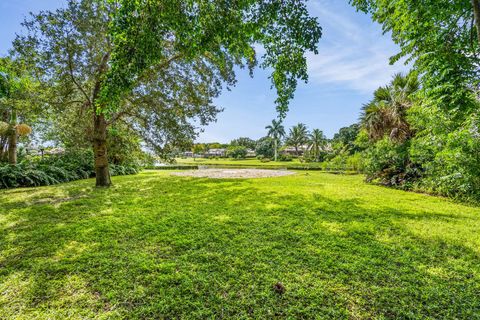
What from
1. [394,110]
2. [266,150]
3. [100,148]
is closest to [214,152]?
[266,150]

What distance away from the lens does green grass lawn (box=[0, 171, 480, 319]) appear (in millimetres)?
1991

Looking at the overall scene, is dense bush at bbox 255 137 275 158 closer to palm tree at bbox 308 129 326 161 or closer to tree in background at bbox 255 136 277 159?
tree in background at bbox 255 136 277 159

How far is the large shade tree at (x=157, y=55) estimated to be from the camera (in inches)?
109

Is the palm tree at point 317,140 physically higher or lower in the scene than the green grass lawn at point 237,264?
higher

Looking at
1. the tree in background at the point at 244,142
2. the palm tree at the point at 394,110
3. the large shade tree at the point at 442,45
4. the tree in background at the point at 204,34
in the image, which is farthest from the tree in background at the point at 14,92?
the tree in background at the point at 244,142

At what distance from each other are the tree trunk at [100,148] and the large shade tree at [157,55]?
0.04 meters

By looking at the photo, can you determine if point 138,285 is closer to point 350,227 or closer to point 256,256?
point 256,256

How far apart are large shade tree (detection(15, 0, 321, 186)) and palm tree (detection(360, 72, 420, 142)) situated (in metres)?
9.13

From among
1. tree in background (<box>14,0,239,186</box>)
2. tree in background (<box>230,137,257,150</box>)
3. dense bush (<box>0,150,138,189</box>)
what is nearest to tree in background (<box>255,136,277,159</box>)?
tree in background (<box>230,137,257,150</box>)

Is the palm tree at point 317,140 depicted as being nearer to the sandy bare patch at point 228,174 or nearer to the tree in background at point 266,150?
the tree in background at point 266,150

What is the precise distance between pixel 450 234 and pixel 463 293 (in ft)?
7.03

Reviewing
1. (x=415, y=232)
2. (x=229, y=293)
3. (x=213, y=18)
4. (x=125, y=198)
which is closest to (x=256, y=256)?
(x=229, y=293)

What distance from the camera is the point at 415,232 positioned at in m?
3.86

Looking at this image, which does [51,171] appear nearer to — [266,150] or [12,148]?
[12,148]
